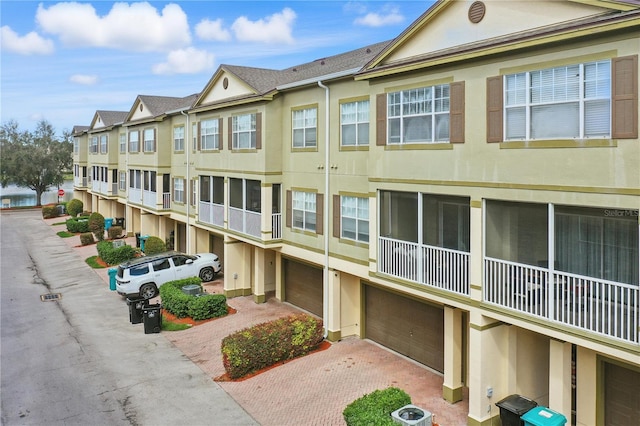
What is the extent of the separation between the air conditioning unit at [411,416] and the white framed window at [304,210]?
341 inches

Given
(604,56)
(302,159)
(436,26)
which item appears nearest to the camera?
(604,56)

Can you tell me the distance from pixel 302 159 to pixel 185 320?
26.1 ft

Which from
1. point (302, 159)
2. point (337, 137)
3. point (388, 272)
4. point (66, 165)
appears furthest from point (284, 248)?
point (66, 165)

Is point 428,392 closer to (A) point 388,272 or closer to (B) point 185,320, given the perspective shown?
(A) point 388,272

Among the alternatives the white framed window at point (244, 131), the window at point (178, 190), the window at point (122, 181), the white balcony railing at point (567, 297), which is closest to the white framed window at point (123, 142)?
the window at point (122, 181)

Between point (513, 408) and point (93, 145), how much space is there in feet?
157

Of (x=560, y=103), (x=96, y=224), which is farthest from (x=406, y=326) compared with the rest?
(x=96, y=224)

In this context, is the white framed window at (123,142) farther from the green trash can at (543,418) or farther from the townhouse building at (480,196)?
the green trash can at (543,418)

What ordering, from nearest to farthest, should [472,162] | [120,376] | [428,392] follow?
1. [472,162]
2. [428,392]
3. [120,376]

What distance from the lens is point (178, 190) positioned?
102ft

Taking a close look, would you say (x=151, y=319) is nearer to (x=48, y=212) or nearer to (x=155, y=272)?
(x=155, y=272)

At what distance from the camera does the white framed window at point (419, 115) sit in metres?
12.5

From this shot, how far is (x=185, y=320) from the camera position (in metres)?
20.7

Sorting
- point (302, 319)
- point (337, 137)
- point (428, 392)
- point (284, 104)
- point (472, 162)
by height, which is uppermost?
point (284, 104)
